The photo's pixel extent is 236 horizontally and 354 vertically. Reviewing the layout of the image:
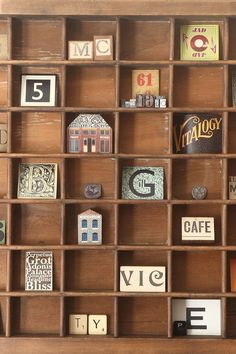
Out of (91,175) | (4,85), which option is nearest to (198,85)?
(91,175)

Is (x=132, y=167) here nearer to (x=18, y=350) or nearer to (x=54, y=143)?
(x=54, y=143)

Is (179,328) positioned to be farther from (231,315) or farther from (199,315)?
(231,315)

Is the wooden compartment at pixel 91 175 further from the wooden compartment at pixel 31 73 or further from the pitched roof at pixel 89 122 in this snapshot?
the wooden compartment at pixel 31 73

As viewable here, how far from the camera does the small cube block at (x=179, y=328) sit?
7.04 feet

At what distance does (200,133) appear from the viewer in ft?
7.06

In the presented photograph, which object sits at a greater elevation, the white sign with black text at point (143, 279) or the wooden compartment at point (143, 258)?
the wooden compartment at point (143, 258)

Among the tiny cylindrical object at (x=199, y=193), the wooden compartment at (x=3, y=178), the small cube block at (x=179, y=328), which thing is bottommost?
the small cube block at (x=179, y=328)

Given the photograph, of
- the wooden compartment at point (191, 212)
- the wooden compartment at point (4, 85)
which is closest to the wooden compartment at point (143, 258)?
the wooden compartment at point (191, 212)

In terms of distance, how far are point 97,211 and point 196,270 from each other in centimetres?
48

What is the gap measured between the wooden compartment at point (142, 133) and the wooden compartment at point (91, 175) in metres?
0.10

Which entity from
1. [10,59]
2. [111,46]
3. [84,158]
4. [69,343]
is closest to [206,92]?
[111,46]

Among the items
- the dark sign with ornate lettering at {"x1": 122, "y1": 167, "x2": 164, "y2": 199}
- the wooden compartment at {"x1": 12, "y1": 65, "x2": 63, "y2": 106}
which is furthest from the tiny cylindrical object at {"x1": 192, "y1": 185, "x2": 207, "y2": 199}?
the wooden compartment at {"x1": 12, "y1": 65, "x2": 63, "y2": 106}

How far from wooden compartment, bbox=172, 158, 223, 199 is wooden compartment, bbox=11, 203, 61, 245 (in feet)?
1.67

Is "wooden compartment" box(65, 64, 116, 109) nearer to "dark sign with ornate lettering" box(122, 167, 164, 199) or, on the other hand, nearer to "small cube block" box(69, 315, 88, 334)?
"dark sign with ornate lettering" box(122, 167, 164, 199)
